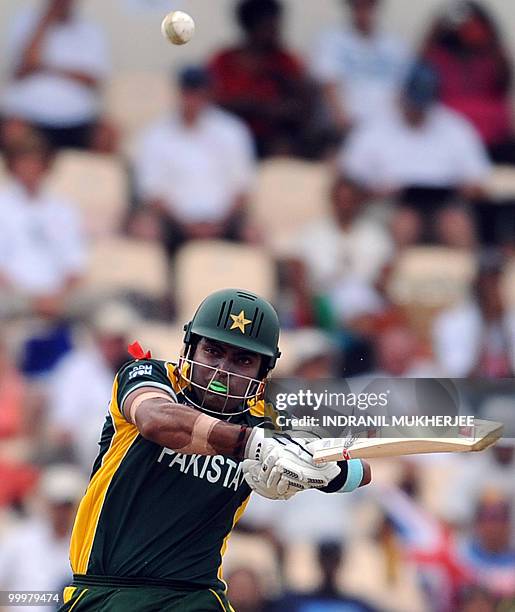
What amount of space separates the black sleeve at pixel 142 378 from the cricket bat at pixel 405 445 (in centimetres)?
66

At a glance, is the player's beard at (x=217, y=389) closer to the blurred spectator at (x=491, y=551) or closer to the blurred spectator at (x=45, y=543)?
the blurred spectator at (x=45, y=543)

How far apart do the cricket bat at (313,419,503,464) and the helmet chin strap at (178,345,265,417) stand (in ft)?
1.65

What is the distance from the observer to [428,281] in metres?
10.2

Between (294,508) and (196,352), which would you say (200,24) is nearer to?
(294,508)

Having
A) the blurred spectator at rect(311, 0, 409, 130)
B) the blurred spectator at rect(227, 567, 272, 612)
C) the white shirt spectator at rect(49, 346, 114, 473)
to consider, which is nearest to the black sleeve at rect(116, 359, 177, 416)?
the blurred spectator at rect(227, 567, 272, 612)

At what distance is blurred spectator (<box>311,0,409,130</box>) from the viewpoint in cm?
1066

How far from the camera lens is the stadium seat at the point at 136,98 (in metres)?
10.3

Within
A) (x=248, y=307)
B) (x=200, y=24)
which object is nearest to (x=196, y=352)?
(x=248, y=307)

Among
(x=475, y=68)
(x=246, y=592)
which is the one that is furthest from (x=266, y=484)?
(x=475, y=68)

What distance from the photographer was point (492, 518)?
9.26 meters

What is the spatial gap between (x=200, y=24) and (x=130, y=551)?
6603mm

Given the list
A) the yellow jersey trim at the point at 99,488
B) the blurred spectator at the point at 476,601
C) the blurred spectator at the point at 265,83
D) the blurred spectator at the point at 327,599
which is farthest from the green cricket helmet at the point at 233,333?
the blurred spectator at the point at 265,83

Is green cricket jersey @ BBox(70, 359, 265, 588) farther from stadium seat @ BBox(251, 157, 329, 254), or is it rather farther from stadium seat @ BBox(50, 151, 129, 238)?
stadium seat @ BBox(251, 157, 329, 254)

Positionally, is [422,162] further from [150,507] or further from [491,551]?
[150,507]
